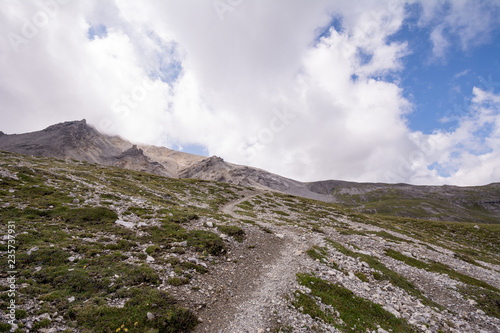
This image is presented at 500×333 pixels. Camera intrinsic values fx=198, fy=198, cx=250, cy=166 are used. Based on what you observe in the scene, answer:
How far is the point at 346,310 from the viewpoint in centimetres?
1459

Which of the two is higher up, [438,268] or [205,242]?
[205,242]

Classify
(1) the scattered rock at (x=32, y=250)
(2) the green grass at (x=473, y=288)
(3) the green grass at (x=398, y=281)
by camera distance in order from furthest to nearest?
1. (2) the green grass at (x=473, y=288)
2. (3) the green grass at (x=398, y=281)
3. (1) the scattered rock at (x=32, y=250)

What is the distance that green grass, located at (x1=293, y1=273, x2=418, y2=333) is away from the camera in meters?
13.4

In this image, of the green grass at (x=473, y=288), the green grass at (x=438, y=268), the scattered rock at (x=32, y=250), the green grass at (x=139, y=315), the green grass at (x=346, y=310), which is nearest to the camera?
the green grass at (x=139, y=315)

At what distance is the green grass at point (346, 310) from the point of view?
13375mm

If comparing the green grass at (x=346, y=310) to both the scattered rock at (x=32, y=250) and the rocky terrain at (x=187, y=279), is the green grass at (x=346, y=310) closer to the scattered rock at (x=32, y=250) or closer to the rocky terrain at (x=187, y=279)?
the rocky terrain at (x=187, y=279)

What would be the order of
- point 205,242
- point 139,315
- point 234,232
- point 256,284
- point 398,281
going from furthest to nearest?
point 234,232, point 398,281, point 205,242, point 256,284, point 139,315

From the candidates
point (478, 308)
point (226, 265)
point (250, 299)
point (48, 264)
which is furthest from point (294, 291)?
point (478, 308)

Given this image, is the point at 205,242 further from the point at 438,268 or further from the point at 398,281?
the point at 438,268

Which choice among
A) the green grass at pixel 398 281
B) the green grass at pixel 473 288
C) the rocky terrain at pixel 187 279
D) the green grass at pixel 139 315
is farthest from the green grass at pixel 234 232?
the green grass at pixel 473 288

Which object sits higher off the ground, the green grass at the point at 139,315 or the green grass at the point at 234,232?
the green grass at the point at 234,232

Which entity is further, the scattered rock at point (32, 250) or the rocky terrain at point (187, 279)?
the scattered rock at point (32, 250)

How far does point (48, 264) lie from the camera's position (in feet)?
41.2

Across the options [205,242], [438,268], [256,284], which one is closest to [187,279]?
[256,284]
